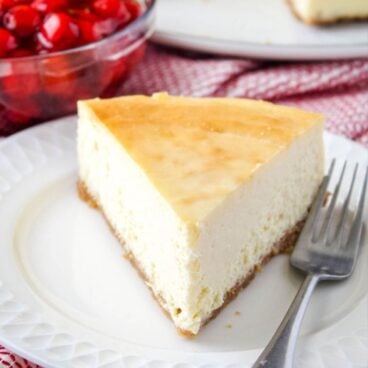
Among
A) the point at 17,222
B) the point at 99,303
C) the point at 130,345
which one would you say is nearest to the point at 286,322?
the point at 130,345

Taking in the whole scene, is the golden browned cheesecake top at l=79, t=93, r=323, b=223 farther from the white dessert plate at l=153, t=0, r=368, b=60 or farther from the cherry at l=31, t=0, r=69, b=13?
the white dessert plate at l=153, t=0, r=368, b=60

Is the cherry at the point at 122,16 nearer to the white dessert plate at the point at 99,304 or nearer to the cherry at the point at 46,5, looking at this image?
the cherry at the point at 46,5

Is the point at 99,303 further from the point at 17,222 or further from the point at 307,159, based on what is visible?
the point at 307,159

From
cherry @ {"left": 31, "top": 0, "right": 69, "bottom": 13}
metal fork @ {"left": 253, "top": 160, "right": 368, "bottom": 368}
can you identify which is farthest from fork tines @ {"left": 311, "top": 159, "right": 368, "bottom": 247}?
cherry @ {"left": 31, "top": 0, "right": 69, "bottom": 13}

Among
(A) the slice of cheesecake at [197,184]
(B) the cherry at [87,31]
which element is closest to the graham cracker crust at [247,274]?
(A) the slice of cheesecake at [197,184]

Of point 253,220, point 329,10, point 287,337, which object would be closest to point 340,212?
point 253,220

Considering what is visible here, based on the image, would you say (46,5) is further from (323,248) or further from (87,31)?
(323,248)

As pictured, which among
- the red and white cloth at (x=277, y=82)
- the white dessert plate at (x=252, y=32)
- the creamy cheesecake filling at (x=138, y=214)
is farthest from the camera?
the white dessert plate at (x=252, y=32)
